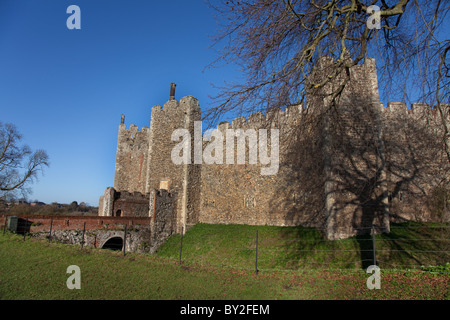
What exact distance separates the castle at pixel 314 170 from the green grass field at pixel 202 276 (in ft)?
5.30

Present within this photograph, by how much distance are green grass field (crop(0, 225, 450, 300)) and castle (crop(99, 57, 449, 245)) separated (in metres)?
1.61

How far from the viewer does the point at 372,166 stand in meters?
10.3

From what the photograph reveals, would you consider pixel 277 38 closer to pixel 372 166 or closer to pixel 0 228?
pixel 372 166

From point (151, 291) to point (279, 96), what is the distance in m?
4.41

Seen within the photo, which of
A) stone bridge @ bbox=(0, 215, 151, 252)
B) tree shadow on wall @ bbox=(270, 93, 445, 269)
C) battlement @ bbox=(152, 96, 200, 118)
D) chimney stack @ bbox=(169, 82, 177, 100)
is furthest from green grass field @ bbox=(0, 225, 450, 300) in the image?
chimney stack @ bbox=(169, 82, 177, 100)

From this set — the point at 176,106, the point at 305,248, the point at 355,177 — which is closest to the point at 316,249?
the point at 305,248

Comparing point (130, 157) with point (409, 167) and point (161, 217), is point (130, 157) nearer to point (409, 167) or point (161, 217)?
point (161, 217)

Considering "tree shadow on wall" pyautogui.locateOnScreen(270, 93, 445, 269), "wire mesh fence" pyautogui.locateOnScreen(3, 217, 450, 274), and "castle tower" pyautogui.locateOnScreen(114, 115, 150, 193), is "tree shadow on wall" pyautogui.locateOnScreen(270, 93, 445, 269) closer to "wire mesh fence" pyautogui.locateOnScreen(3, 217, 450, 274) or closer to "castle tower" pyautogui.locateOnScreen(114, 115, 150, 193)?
"wire mesh fence" pyautogui.locateOnScreen(3, 217, 450, 274)

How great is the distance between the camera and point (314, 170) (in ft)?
39.0

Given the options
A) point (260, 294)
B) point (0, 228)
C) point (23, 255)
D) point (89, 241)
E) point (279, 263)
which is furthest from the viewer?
point (89, 241)

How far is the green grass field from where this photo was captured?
5.45 m

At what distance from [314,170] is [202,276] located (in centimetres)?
696
